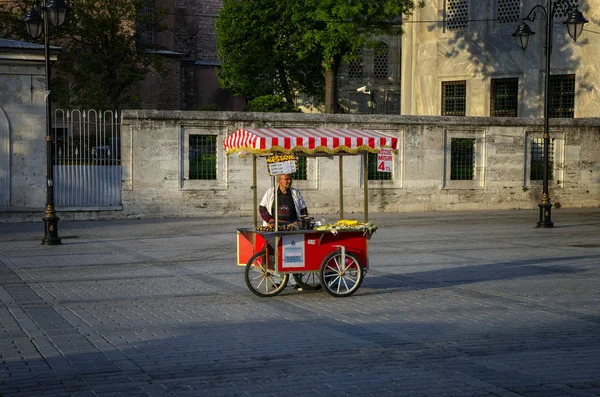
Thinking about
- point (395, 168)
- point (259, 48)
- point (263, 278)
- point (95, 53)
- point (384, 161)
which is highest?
point (259, 48)

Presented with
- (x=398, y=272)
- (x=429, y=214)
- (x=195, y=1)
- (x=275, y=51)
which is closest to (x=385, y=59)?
(x=275, y=51)

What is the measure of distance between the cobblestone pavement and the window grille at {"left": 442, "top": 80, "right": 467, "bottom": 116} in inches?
1023

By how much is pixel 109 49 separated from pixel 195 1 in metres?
17.6

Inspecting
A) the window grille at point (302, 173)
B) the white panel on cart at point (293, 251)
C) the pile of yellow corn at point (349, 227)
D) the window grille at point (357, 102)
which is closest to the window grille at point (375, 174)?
the window grille at point (302, 173)

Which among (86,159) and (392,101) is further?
(392,101)

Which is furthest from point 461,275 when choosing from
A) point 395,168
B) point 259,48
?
point 259,48

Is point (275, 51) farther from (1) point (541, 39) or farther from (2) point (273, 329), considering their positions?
(2) point (273, 329)

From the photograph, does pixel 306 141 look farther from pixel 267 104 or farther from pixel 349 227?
pixel 267 104

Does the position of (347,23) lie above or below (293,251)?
above

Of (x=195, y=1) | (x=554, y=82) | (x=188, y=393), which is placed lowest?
(x=188, y=393)

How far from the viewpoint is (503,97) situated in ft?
143

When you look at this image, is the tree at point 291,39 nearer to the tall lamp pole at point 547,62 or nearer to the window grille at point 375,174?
the window grille at point 375,174

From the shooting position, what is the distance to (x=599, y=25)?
131 feet

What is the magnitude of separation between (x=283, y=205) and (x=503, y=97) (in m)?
32.7
